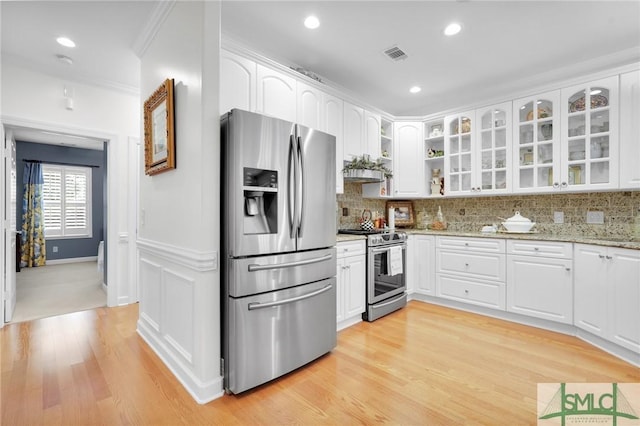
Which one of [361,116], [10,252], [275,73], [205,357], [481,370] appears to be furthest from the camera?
[361,116]

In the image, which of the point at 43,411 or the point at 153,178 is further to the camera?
the point at 153,178

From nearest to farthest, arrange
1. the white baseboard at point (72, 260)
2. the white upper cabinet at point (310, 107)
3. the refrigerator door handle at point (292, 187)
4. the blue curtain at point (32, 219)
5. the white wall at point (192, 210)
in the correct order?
the white wall at point (192, 210)
the refrigerator door handle at point (292, 187)
the white upper cabinet at point (310, 107)
the blue curtain at point (32, 219)
the white baseboard at point (72, 260)

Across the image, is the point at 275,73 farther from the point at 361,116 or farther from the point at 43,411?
the point at 43,411

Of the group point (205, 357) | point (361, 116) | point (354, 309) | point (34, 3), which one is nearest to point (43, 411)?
point (205, 357)

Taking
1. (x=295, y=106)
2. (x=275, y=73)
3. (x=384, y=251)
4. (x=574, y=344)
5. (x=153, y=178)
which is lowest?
(x=574, y=344)

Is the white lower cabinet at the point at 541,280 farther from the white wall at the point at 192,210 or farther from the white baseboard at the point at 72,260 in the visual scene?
the white baseboard at the point at 72,260

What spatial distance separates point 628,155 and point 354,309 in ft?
9.65

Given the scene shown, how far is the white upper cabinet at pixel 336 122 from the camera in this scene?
3387 millimetres

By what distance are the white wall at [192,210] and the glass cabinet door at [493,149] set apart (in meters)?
3.25

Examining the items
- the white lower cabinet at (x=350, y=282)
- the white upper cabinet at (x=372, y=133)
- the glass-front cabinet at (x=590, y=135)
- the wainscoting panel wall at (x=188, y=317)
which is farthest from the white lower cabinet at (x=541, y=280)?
the wainscoting panel wall at (x=188, y=317)

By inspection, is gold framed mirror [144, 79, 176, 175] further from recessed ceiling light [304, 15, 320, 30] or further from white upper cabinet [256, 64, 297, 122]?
recessed ceiling light [304, 15, 320, 30]

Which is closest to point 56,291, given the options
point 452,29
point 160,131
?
point 160,131

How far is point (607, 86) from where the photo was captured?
9.84 feet

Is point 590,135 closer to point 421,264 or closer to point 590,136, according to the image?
point 590,136
